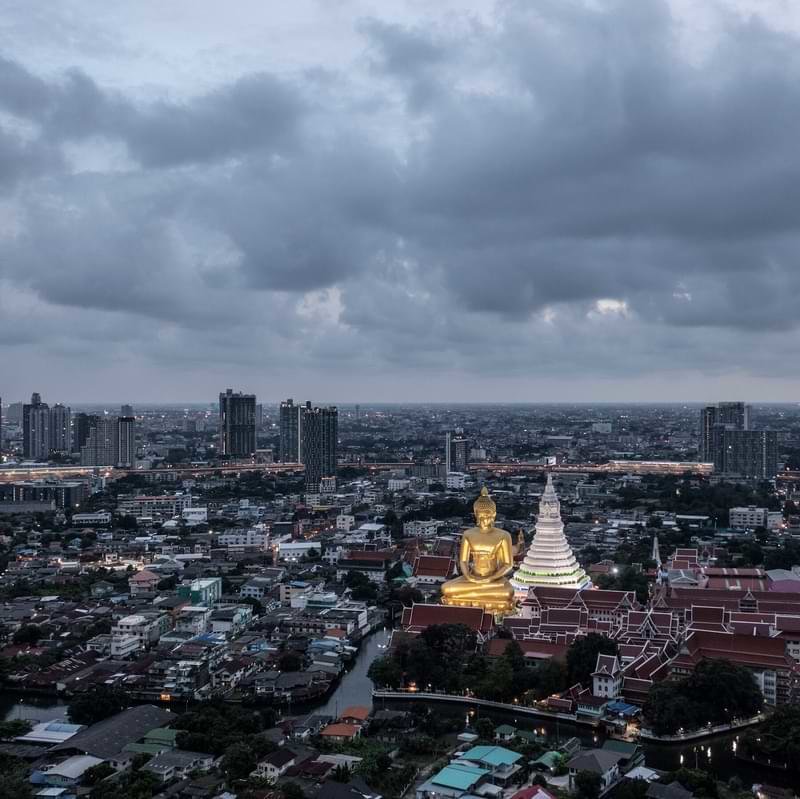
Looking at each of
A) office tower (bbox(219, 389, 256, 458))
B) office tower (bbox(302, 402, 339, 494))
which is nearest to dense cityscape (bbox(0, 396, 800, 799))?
office tower (bbox(302, 402, 339, 494))

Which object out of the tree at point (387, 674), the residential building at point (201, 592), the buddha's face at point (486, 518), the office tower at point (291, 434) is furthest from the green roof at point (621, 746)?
the office tower at point (291, 434)

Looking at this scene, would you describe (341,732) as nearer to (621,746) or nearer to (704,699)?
(621,746)

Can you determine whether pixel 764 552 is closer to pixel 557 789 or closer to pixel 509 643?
pixel 509 643

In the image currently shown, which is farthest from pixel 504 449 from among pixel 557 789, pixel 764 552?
pixel 557 789

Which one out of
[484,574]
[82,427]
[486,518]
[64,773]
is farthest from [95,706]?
[82,427]

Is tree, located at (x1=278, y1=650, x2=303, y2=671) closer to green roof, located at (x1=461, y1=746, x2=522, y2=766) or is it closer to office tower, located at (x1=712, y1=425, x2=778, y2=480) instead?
green roof, located at (x1=461, y1=746, x2=522, y2=766)

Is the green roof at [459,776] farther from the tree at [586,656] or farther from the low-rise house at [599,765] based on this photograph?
the tree at [586,656]
